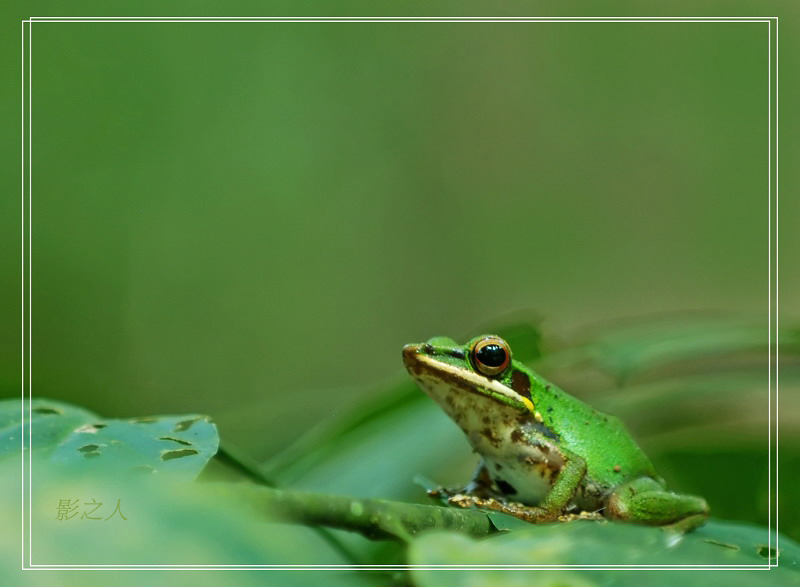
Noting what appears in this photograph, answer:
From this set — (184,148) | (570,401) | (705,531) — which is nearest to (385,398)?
(570,401)

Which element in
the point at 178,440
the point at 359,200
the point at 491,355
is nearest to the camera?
the point at 178,440

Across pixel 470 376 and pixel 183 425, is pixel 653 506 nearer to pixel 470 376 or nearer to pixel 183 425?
pixel 470 376

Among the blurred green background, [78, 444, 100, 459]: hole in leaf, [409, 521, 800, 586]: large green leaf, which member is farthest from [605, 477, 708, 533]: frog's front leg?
[78, 444, 100, 459]: hole in leaf

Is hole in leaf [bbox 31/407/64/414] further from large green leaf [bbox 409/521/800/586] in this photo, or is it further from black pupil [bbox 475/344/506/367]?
black pupil [bbox 475/344/506/367]

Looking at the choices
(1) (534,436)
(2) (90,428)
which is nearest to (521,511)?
(1) (534,436)

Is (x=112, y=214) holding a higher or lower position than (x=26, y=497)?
higher

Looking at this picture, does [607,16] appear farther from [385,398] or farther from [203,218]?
[203,218]
